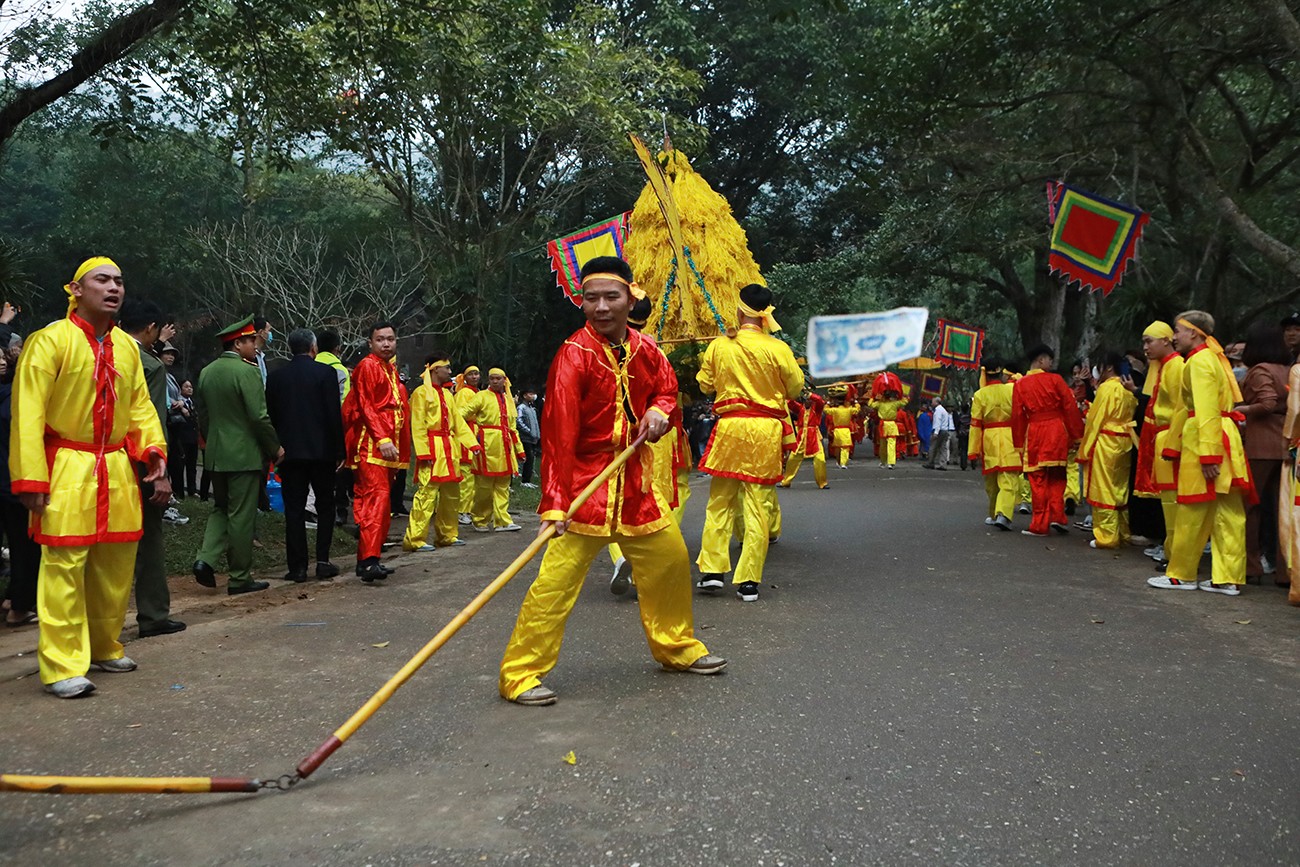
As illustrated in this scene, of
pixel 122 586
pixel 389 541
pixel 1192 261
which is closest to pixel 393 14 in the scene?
pixel 389 541

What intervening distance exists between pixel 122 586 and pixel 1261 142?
12.6m

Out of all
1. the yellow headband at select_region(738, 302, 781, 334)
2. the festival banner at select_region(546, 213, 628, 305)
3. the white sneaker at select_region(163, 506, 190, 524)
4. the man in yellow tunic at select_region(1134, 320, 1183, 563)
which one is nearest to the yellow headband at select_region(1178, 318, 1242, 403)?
the man in yellow tunic at select_region(1134, 320, 1183, 563)

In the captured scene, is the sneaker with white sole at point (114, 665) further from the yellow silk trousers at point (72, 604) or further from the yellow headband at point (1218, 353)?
the yellow headband at point (1218, 353)

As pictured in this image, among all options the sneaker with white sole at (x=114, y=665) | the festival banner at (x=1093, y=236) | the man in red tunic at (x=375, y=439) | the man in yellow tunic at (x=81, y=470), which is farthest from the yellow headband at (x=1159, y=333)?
the sneaker with white sole at (x=114, y=665)

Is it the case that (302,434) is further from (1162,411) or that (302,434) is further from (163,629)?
(1162,411)

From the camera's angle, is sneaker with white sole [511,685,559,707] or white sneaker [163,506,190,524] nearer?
sneaker with white sole [511,685,559,707]

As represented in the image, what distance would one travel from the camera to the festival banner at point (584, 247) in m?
12.1

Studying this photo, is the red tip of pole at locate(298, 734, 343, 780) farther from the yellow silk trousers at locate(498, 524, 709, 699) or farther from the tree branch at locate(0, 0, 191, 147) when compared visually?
the tree branch at locate(0, 0, 191, 147)

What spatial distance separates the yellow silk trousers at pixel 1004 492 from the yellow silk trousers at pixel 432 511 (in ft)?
18.2

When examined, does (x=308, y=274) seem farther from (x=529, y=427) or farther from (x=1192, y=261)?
(x=1192, y=261)

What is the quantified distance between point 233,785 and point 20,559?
371cm

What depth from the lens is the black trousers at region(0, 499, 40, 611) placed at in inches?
241

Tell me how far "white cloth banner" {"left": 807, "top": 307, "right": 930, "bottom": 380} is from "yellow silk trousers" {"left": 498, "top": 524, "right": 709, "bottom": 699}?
178 centimetres

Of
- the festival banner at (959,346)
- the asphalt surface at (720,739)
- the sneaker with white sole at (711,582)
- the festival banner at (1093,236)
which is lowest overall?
the asphalt surface at (720,739)
